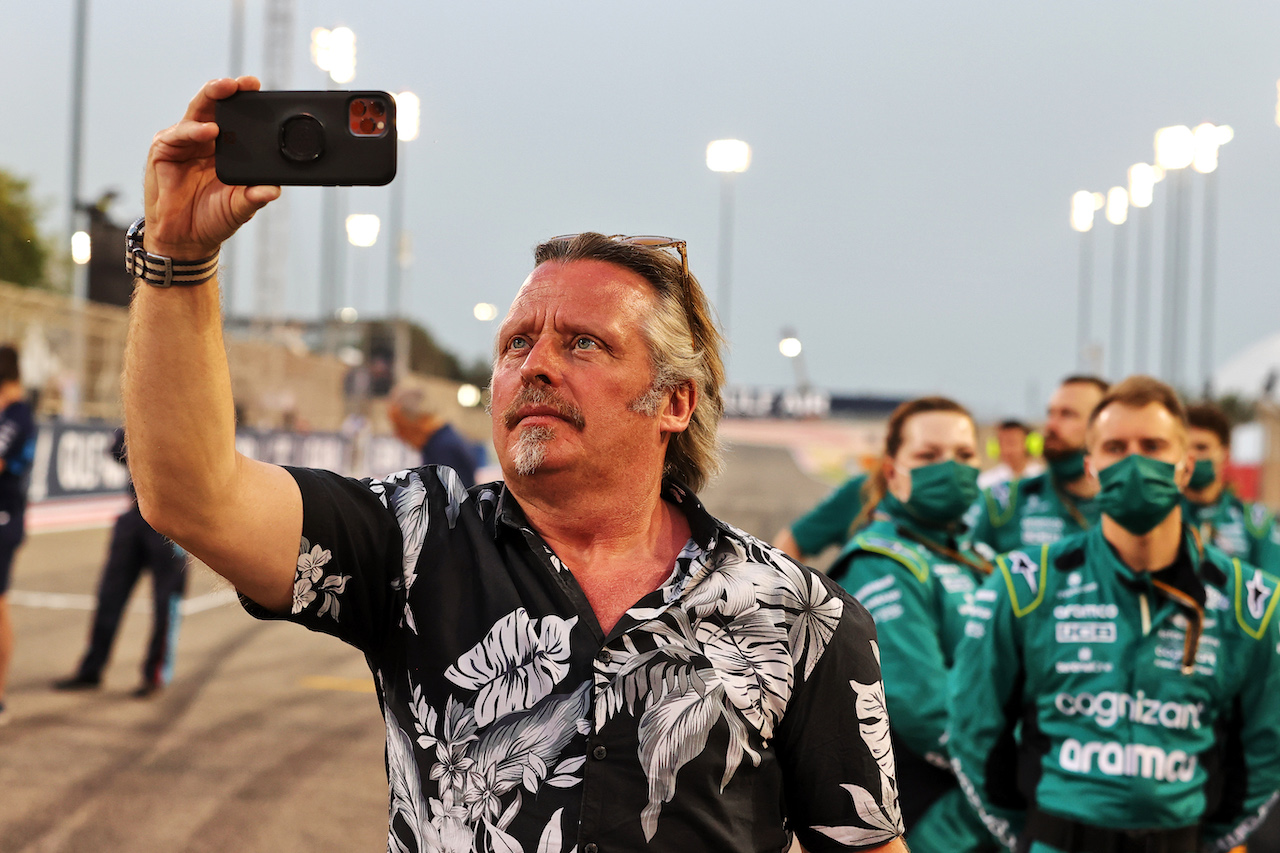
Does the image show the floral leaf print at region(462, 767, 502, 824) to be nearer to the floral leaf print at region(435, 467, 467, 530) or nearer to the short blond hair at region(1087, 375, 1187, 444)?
the floral leaf print at region(435, 467, 467, 530)

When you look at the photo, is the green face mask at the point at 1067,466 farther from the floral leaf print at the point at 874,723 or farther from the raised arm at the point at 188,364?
the raised arm at the point at 188,364

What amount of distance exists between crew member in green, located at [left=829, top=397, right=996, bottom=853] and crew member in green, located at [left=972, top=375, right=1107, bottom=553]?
5.69 ft

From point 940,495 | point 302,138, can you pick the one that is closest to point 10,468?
point 940,495

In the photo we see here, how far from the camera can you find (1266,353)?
361 feet

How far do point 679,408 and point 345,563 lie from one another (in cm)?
72

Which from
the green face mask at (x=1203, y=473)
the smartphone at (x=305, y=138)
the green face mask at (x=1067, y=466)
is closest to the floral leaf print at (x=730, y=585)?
the smartphone at (x=305, y=138)

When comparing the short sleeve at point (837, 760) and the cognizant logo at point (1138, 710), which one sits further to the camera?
the cognizant logo at point (1138, 710)

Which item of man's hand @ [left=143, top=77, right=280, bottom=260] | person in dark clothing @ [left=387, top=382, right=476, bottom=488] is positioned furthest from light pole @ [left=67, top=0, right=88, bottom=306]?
man's hand @ [left=143, top=77, right=280, bottom=260]

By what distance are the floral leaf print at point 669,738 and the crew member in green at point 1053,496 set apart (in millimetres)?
4829

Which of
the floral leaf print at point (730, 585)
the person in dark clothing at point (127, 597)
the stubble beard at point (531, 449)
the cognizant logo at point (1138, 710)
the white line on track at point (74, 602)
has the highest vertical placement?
the stubble beard at point (531, 449)

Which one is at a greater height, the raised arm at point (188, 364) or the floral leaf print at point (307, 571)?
the raised arm at point (188, 364)

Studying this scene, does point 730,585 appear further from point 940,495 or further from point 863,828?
point 940,495

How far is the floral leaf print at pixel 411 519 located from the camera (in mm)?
1883

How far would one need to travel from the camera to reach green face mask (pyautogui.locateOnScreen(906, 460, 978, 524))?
4.37 m
